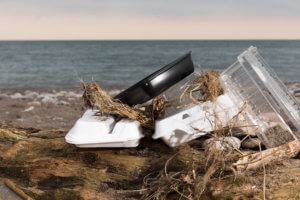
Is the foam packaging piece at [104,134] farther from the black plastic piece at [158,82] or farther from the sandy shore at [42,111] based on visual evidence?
the sandy shore at [42,111]

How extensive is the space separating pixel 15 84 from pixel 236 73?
53.2 ft

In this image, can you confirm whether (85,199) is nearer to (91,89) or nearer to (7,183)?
(7,183)

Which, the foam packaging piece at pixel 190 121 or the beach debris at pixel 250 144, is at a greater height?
the foam packaging piece at pixel 190 121

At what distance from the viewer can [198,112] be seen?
2895 mm

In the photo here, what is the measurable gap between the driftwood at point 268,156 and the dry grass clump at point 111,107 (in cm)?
108

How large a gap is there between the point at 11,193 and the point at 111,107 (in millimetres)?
1283

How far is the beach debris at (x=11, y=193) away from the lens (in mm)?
2076

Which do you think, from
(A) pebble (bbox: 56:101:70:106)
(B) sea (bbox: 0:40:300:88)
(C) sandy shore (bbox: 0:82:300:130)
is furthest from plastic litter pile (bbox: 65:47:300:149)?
(A) pebble (bbox: 56:101:70:106)

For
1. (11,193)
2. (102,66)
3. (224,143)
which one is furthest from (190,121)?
(102,66)

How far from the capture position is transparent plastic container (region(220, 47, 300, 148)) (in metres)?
2.95

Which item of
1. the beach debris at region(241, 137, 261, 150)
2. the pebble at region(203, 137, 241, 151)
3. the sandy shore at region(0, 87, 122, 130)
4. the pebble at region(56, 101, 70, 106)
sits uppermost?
the pebble at region(203, 137, 241, 151)

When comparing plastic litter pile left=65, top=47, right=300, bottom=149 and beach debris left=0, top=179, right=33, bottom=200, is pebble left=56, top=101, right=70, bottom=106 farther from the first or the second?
beach debris left=0, top=179, right=33, bottom=200

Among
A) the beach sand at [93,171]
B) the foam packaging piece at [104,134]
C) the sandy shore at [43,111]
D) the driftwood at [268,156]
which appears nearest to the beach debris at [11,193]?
the beach sand at [93,171]

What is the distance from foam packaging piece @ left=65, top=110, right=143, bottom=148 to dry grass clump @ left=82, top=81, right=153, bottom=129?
0.29 feet
